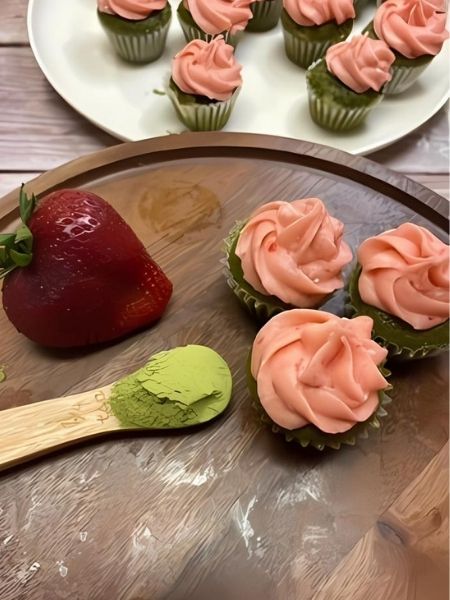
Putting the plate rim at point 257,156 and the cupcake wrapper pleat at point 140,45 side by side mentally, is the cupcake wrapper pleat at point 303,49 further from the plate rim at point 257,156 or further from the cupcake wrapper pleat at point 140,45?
the plate rim at point 257,156

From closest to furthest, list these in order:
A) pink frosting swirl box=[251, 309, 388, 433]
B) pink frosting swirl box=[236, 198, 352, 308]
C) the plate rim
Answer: pink frosting swirl box=[251, 309, 388, 433]
pink frosting swirl box=[236, 198, 352, 308]
the plate rim

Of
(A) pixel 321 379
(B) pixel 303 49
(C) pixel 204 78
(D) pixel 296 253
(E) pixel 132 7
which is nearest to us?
(A) pixel 321 379

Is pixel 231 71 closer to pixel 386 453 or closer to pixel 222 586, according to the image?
pixel 386 453

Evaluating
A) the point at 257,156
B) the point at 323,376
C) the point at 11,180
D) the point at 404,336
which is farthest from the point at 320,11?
the point at 323,376

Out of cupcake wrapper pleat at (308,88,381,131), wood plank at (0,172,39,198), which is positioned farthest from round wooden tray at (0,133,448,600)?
cupcake wrapper pleat at (308,88,381,131)

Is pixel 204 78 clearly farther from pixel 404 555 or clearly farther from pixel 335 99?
pixel 404 555

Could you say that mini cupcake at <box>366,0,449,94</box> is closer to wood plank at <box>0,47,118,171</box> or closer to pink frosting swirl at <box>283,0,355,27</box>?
pink frosting swirl at <box>283,0,355,27</box>

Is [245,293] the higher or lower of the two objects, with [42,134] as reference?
higher
